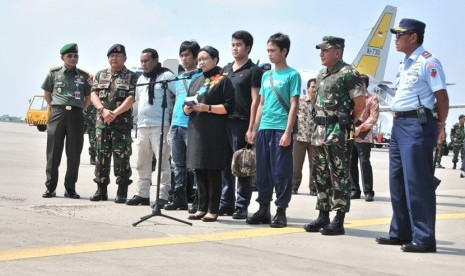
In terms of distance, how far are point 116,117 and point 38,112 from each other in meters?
39.0

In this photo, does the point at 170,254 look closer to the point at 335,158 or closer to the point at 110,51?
the point at 335,158

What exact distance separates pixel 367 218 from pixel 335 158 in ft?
→ 6.69

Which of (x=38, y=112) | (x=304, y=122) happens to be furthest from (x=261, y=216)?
(x=38, y=112)

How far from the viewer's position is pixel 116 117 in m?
9.97

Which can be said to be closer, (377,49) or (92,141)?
(92,141)

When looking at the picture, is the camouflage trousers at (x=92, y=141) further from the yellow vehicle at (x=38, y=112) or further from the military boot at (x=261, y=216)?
the yellow vehicle at (x=38, y=112)

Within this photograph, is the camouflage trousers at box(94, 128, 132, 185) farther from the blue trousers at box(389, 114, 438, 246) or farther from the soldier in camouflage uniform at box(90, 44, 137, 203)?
the blue trousers at box(389, 114, 438, 246)

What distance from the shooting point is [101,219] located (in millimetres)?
8109

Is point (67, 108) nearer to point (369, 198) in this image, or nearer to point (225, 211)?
point (225, 211)

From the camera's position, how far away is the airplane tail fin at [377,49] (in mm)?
→ 48875

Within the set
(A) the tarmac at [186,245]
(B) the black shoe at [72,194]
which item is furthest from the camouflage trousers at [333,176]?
(B) the black shoe at [72,194]

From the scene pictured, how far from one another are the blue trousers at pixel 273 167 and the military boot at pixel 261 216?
0.06 meters

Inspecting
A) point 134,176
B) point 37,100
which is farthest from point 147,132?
point 37,100

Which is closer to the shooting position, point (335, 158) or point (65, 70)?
point (335, 158)
